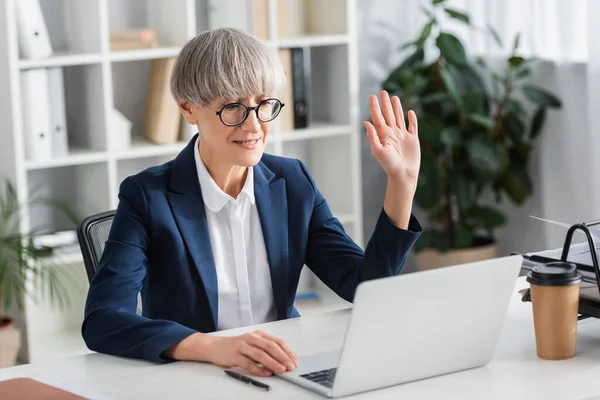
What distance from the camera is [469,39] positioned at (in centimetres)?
455

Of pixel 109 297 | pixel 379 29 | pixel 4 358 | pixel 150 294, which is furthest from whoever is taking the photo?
pixel 379 29

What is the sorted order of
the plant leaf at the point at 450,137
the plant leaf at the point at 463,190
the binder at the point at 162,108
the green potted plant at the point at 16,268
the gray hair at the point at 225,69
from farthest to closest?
the plant leaf at the point at 463,190 < the plant leaf at the point at 450,137 < the binder at the point at 162,108 < the green potted plant at the point at 16,268 < the gray hair at the point at 225,69

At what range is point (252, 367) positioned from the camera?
67.9 inches

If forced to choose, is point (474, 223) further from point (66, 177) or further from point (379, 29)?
point (66, 177)

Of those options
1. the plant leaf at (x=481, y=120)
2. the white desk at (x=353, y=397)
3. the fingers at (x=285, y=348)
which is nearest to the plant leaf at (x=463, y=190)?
the plant leaf at (x=481, y=120)

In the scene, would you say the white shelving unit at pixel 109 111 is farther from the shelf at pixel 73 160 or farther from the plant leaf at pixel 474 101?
the plant leaf at pixel 474 101

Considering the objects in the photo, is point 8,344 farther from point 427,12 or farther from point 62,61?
point 427,12

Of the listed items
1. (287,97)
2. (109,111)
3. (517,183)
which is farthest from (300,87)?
(517,183)

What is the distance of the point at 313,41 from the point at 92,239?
1977 mm

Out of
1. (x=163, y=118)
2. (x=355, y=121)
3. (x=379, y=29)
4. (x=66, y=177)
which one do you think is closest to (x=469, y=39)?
(x=379, y=29)

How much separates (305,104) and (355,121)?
0.77 feet

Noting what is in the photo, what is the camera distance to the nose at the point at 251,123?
2.03 meters

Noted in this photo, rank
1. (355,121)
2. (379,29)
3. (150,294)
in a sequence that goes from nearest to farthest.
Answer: (150,294) < (355,121) < (379,29)

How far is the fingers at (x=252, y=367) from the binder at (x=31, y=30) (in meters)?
2.13
